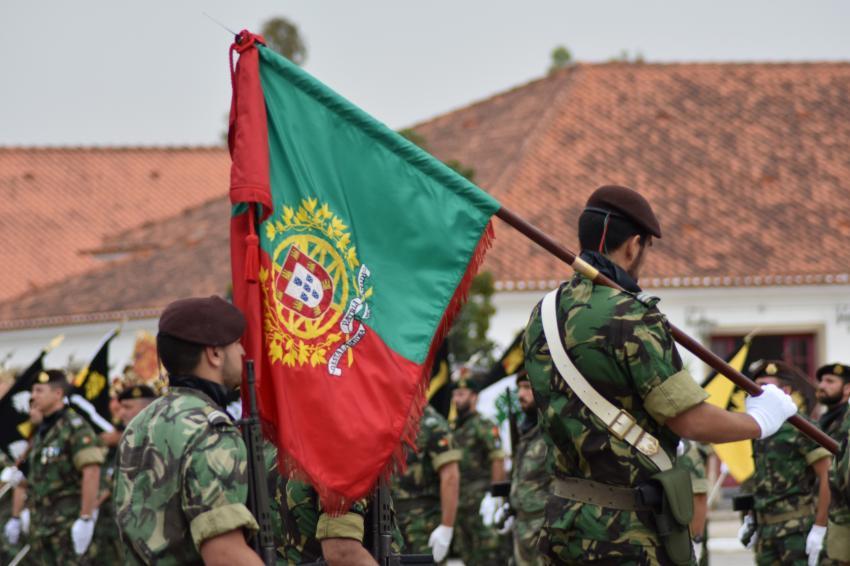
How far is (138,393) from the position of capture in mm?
12539

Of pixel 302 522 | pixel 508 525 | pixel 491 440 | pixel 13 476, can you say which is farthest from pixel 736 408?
pixel 13 476

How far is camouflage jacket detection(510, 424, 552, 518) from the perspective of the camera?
1043 centimetres

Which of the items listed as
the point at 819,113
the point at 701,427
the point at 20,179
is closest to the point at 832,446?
the point at 701,427

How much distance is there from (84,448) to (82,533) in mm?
707

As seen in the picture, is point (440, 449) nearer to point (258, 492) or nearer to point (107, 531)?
point (107, 531)

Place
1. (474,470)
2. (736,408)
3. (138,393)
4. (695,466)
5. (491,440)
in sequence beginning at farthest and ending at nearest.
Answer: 1. (474,470)
2. (491,440)
3. (138,393)
4. (736,408)
5. (695,466)

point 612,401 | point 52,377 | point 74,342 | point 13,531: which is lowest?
point 74,342

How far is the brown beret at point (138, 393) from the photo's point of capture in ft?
40.9

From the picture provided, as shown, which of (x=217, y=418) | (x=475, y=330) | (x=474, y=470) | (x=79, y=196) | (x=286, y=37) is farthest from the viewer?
(x=286, y=37)

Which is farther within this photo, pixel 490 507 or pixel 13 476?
pixel 13 476

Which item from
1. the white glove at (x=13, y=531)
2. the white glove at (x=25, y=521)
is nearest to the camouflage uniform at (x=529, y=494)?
the white glove at (x=25, y=521)

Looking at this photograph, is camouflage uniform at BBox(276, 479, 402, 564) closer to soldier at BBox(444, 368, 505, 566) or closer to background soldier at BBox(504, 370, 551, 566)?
background soldier at BBox(504, 370, 551, 566)

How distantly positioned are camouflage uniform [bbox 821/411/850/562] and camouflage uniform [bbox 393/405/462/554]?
384 centimetres

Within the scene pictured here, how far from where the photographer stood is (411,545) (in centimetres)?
1027
